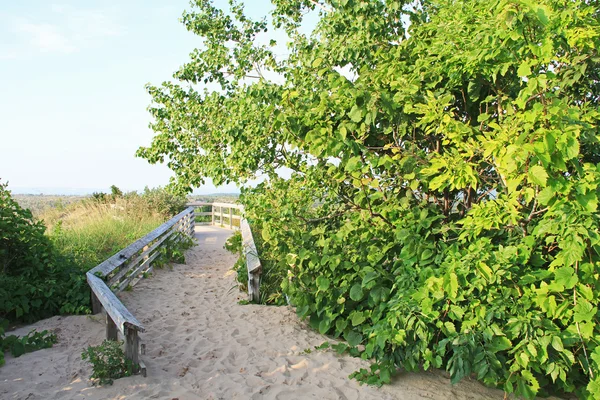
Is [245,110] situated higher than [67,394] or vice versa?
[245,110]

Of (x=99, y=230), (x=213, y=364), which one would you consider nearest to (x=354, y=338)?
(x=213, y=364)

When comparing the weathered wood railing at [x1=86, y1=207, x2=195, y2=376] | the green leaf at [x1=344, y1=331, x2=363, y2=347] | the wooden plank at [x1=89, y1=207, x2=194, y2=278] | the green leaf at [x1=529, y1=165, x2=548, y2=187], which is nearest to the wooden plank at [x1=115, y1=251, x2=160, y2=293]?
the weathered wood railing at [x1=86, y1=207, x2=195, y2=376]

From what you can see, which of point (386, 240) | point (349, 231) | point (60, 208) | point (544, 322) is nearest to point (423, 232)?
point (386, 240)

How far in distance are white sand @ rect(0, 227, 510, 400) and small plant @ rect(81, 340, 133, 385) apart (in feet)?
0.28

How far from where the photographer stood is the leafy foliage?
3334 millimetres

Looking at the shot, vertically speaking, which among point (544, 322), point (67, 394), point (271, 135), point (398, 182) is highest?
point (271, 135)

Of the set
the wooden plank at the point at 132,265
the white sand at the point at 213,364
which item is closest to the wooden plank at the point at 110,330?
the white sand at the point at 213,364

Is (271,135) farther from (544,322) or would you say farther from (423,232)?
(544,322)

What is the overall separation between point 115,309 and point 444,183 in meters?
3.56

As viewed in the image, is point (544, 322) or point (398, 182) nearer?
point (544, 322)

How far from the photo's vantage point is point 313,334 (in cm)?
541

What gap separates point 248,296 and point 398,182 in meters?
3.36

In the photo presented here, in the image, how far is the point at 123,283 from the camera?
22.0 ft

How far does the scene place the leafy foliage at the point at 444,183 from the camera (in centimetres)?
333
